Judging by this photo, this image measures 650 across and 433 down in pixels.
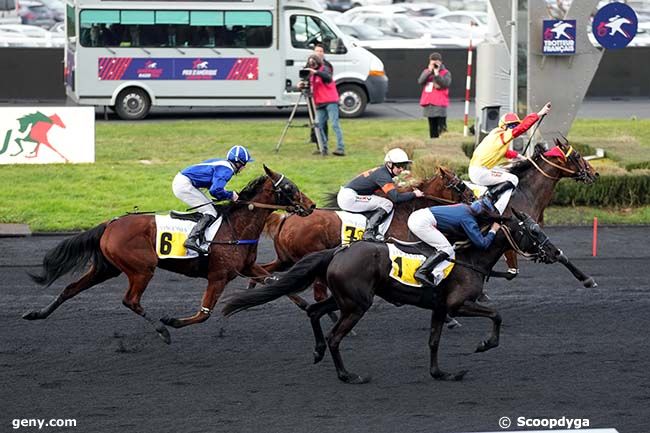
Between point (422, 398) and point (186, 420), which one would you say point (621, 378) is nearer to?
point (422, 398)

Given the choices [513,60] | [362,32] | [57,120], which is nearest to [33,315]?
[57,120]

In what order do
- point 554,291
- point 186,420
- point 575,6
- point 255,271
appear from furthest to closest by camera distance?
point 575,6 < point 554,291 < point 255,271 < point 186,420

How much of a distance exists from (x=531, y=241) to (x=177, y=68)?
680 inches

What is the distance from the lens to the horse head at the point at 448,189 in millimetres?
12344

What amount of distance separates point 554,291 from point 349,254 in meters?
4.28

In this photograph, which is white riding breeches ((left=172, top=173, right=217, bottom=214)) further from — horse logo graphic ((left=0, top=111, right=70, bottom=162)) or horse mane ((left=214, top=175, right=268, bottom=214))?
horse logo graphic ((left=0, top=111, right=70, bottom=162))

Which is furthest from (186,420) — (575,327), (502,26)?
A: (502,26)

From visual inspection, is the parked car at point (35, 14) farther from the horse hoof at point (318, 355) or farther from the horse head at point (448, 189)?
the horse hoof at point (318, 355)

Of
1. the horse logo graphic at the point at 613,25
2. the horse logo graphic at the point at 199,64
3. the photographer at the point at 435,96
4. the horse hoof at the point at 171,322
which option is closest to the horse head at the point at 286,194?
the horse hoof at the point at 171,322

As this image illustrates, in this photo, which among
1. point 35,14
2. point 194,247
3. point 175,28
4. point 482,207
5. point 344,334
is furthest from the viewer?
point 35,14

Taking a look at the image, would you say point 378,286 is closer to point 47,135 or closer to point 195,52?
point 47,135

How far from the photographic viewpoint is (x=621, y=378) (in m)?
10.1

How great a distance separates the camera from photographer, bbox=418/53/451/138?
22.8m

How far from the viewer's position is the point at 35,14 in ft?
157
